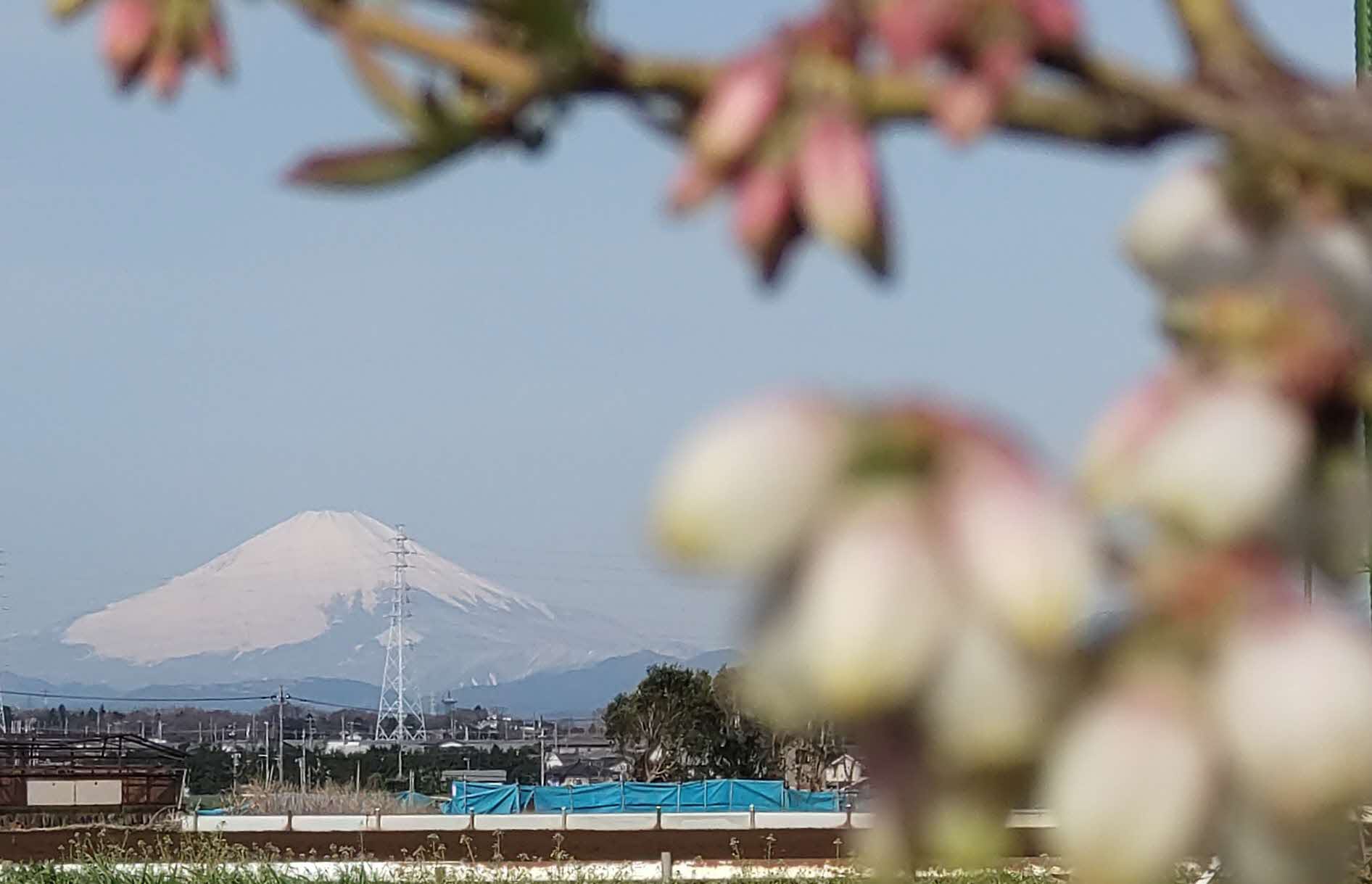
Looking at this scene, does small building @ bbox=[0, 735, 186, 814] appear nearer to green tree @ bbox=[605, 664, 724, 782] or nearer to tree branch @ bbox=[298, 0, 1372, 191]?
green tree @ bbox=[605, 664, 724, 782]

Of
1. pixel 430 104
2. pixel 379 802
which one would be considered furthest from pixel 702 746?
pixel 430 104

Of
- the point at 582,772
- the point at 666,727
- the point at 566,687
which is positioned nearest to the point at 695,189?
the point at 666,727

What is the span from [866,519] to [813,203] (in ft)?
0.17

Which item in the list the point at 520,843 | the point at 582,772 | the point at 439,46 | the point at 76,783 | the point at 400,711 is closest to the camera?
the point at 439,46

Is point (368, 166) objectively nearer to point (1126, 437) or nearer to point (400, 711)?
point (1126, 437)

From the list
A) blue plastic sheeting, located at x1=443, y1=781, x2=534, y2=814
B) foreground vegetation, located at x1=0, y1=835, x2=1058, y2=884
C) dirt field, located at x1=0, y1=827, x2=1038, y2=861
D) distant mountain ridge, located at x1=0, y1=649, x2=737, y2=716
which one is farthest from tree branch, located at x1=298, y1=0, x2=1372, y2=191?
distant mountain ridge, located at x1=0, y1=649, x2=737, y2=716

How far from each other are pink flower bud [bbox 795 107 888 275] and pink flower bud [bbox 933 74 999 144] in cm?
1

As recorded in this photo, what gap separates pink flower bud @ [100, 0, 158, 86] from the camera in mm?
432

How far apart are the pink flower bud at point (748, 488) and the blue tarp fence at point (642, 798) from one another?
60.2 ft

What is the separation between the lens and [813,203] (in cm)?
30

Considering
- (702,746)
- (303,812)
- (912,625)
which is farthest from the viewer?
(702,746)

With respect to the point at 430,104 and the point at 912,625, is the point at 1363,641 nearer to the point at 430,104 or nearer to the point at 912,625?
the point at 912,625

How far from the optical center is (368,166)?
1.17ft

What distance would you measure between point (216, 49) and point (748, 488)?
227mm
